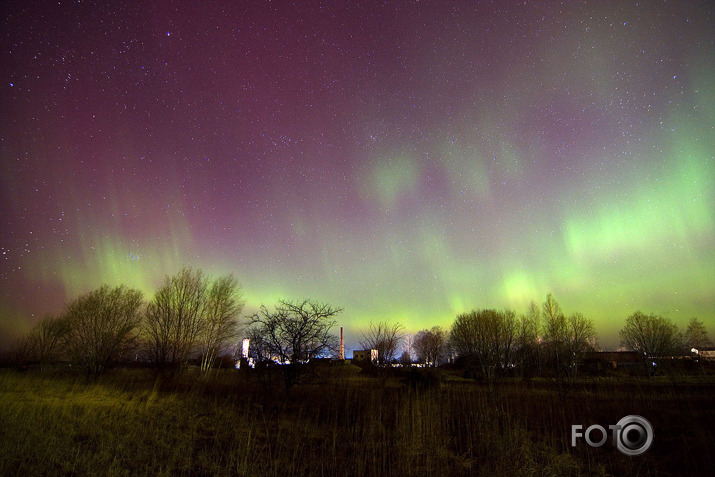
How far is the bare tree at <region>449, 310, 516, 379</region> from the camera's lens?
39.3m

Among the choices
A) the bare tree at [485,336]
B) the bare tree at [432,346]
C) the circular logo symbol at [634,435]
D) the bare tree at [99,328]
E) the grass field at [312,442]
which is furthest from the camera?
the bare tree at [432,346]

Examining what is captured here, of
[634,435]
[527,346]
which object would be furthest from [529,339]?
[634,435]

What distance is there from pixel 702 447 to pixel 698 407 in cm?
637

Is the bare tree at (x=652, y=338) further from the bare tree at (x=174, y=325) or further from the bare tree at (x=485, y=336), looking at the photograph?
the bare tree at (x=174, y=325)

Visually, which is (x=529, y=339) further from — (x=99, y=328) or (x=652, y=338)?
(x=99, y=328)

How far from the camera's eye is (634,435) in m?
10.1

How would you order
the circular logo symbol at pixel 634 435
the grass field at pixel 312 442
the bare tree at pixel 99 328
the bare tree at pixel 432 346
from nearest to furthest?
the grass field at pixel 312 442
the circular logo symbol at pixel 634 435
the bare tree at pixel 99 328
the bare tree at pixel 432 346

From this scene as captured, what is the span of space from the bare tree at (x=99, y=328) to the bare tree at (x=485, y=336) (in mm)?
35274

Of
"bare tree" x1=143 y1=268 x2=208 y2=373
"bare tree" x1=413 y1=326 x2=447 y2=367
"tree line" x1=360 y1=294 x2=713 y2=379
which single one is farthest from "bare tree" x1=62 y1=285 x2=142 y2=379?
"bare tree" x1=413 y1=326 x2=447 y2=367

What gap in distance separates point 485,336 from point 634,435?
3187 centimetres

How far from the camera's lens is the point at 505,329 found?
44719 millimetres

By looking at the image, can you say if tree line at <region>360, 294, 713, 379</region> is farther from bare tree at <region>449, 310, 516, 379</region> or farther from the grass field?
the grass field

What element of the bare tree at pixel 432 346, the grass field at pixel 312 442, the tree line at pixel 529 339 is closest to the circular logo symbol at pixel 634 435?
the grass field at pixel 312 442

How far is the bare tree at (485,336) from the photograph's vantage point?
39.3 meters
